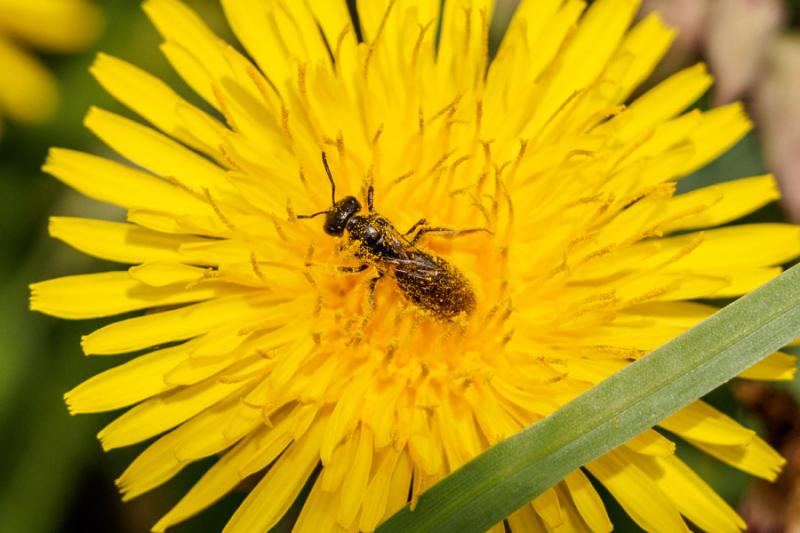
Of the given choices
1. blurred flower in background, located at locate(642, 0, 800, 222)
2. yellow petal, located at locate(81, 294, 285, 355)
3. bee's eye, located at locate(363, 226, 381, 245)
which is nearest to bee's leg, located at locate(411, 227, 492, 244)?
bee's eye, located at locate(363, 226, 381, 245)

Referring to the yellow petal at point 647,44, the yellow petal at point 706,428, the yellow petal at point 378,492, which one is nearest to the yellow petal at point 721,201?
the yellow petal at point 647,44

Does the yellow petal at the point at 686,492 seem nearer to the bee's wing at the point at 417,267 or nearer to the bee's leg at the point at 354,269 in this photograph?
the bee's wing at the point at 417,267

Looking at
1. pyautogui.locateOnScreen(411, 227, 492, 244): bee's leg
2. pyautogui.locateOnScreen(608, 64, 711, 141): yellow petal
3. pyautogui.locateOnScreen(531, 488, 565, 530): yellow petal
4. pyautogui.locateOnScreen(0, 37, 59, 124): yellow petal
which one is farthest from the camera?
pyautogui.locateOnScreen(0, 37, 59, 124): yellow petal

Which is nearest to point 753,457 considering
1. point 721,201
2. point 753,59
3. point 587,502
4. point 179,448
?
point 587,502

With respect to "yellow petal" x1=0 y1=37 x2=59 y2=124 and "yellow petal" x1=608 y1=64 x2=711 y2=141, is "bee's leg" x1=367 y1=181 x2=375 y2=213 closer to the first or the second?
"yellow petal" x1=608 y1=64 x2=711 y2=141

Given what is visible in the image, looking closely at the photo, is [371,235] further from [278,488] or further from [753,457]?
[753,457]

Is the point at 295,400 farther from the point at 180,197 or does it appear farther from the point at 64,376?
the point at 64,376

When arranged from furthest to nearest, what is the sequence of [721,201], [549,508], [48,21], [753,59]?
[48,21] < [753,59] < [721,201] < [549,508]
